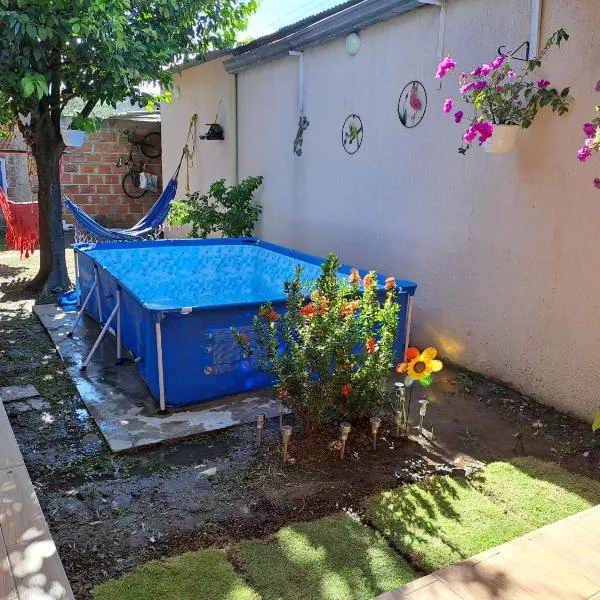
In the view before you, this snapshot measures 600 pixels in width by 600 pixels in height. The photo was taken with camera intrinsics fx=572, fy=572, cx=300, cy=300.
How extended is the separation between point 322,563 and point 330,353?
1022 millimetres

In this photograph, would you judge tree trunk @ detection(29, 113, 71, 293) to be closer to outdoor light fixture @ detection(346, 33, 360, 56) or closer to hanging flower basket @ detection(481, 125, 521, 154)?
outdoor light fixture @ detection(346, 33, 360, 56)

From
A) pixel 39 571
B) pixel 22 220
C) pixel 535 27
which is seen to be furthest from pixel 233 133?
pixel 39 571

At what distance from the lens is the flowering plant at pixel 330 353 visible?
9.20ft

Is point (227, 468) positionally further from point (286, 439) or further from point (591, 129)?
point (591, 129)

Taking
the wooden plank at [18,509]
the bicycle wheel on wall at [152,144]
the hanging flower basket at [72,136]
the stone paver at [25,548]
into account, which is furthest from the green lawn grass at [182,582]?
the bicycle wheel on wall at [152,144]

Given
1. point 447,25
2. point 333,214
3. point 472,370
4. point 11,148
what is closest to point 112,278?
point 333,214

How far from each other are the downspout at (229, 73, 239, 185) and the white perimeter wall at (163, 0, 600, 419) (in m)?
1.44

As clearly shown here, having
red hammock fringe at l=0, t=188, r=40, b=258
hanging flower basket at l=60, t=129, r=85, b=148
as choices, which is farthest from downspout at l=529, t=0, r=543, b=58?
red hammock fringe at l=0, t=188, r=40, b=258

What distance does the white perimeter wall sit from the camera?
317 cm

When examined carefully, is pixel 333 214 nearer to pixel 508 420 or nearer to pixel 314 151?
pixel 314 151

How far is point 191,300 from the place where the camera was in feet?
18.2

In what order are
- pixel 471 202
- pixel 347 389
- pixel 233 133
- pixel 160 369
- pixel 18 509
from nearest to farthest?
pixel 18 509 < pixel 347 389 < pixel 160 369 < pixel 471 202 < pixel 233 133

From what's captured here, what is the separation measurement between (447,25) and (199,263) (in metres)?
3.17

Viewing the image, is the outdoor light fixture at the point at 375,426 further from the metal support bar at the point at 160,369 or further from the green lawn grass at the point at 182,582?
the metal support bar at the point at 160,369
